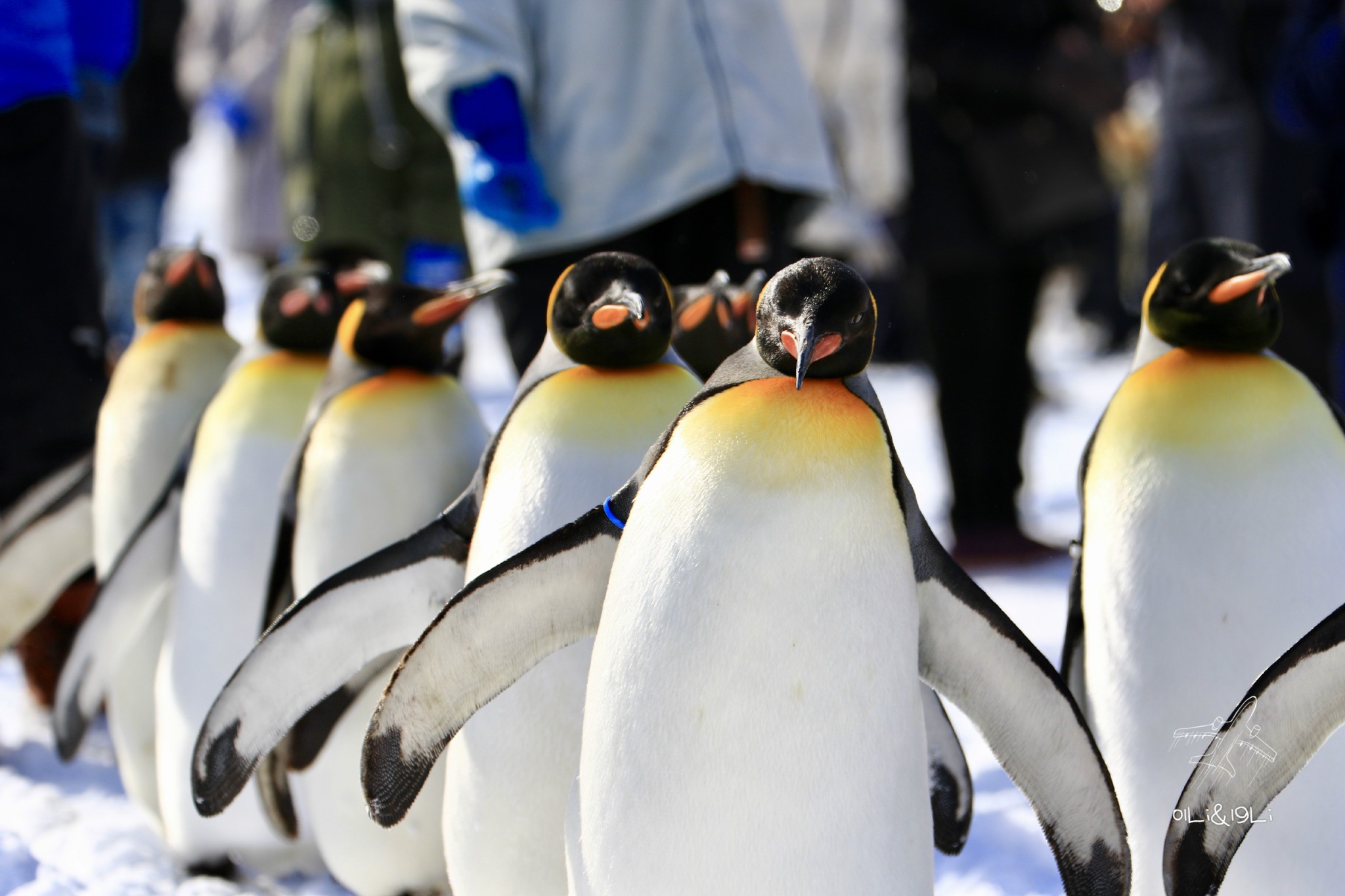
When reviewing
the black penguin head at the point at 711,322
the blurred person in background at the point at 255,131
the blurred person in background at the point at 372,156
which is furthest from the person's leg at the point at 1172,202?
the blurred person in background at the point at 255,131

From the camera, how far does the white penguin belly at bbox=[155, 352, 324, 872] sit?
191 cm

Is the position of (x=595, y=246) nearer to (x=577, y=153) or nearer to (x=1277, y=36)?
(x=577, y=153)

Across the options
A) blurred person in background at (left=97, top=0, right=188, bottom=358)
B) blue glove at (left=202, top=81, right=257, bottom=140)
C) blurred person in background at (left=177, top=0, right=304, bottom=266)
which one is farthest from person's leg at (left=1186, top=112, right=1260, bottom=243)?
blue glove at (left=202, top=81, right=257, bottom=140)

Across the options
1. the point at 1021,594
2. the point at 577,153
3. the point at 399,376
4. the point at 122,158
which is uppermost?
the point at 577,153

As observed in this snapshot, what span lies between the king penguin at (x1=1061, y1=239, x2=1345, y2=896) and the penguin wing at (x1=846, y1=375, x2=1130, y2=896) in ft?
0.63

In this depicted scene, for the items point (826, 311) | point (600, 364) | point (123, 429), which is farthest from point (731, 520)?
point (123, 429)

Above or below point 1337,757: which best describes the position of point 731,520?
above

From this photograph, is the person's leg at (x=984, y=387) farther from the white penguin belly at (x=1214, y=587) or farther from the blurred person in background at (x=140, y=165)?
the blurred person in background at (x=140, y=165)

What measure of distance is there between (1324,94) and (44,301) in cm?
256

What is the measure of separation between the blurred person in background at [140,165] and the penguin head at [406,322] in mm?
3581

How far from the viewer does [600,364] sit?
153 cm

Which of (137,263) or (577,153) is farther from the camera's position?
(137,263)

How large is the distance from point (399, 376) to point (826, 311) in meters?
0.81

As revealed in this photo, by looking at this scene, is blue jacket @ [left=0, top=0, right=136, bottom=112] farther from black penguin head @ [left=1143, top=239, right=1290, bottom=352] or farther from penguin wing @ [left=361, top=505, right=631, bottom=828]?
black penguin head @ [left=1143, top=239, right=1290, bottom=352]
